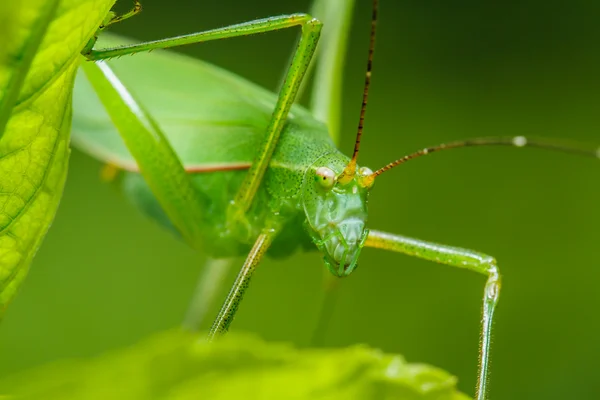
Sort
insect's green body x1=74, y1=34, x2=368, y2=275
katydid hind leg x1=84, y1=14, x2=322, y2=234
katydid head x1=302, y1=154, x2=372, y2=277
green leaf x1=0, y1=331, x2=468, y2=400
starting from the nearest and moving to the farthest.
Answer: green leaf x1=0, y1=331, x2=468, y2=400 < katydid hind leg x1=84, y1=14, x2=322, y2=234 < katydid head x1=302, y1=154, x2=372, y2=277 < insect's green body x1=74, y1=34, x2=368, y2=275

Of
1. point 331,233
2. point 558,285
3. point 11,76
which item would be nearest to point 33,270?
point 331,233

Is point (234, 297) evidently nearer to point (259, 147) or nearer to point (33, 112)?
point (259, 147)

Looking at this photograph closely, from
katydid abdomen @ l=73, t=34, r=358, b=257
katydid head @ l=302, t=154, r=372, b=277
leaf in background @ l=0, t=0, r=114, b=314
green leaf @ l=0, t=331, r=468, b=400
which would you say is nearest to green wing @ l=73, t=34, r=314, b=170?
katydid abdomen @ l=73, t=34, r=358, b=257

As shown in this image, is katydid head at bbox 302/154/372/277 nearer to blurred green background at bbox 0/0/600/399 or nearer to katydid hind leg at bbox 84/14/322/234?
katydid hind leg at bbox 84/14/322/234

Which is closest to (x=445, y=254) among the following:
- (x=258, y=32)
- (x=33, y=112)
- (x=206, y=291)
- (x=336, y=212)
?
(x=336, y=212)

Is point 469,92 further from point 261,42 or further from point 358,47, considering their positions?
point 261,42

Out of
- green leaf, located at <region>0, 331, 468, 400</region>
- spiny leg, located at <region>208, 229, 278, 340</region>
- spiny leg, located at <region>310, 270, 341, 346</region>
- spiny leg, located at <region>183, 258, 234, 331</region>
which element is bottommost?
spiny leg, located at <region>183, 258, 234, 331</region>

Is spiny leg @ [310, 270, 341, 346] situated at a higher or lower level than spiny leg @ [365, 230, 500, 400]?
lower
